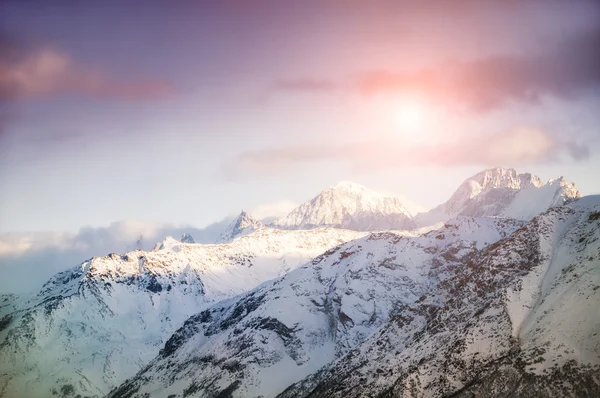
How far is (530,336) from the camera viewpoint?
515ft

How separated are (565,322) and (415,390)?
49635 mm

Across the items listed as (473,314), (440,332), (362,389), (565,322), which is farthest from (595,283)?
(362,389)

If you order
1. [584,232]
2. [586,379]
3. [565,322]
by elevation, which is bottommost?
[586,379]

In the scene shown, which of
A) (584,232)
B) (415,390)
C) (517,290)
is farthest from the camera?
(584,232)

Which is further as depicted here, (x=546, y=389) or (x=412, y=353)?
(x=412, y=353)

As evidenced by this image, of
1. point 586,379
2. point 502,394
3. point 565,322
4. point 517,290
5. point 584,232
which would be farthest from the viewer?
point 584,232

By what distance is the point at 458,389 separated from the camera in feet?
507

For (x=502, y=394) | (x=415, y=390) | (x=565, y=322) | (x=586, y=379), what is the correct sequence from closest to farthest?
(x=586, y=379), (x=502, y=394), (x=565, y=322), (x=415, y=390)

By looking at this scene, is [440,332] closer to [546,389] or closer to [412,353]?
[412,353]

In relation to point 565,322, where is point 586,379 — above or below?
below

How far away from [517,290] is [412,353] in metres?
43.8

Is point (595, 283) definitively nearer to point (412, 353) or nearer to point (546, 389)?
point (546, 389)

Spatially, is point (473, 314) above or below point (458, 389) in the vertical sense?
above

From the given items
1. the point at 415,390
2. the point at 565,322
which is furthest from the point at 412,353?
the point at 565,322
